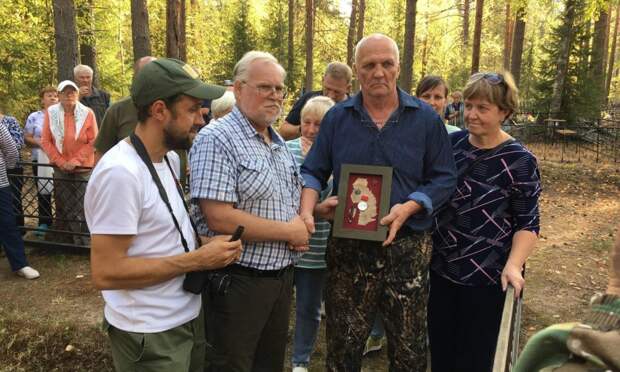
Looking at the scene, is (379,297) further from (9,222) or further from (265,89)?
(9,222)

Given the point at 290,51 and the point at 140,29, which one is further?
the point at 290,51

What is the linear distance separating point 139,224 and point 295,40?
29.6m

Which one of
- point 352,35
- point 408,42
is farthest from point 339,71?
point 352,35

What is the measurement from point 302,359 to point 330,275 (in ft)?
4.11

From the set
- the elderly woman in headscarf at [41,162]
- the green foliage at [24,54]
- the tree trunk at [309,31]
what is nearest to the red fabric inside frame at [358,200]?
the elderly woman in headscarf at [41,162]

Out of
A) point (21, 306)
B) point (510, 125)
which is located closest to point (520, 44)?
point (510, 125)

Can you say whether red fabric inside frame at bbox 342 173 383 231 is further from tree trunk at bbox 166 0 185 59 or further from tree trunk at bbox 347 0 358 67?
tree trunk at bbox 347 0 358 67

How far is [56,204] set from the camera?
21.0 ft

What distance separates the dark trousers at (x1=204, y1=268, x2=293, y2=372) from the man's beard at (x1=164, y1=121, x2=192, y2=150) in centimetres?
73

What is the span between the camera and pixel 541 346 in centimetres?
111

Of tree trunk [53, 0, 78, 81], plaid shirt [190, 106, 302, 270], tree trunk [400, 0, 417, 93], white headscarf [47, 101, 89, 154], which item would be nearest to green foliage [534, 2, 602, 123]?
tree trunk [400, 0, 417, 93]

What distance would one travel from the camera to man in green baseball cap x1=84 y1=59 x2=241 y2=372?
184 cm

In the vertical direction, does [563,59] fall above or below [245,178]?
above

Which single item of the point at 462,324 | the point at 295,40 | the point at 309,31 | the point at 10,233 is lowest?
the point at 10,233
